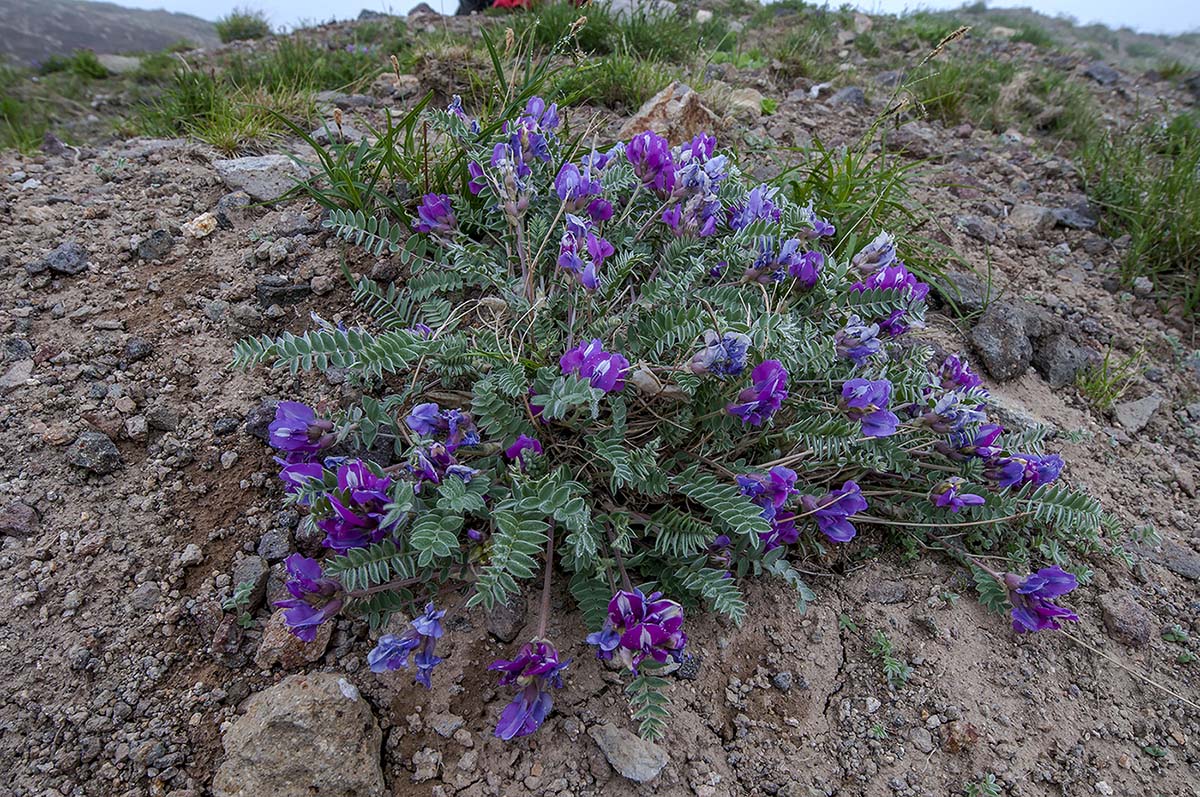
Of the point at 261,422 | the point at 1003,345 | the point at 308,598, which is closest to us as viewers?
the point at 308,598

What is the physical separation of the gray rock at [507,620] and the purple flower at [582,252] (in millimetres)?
865

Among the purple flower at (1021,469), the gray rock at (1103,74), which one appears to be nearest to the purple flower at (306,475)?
the purple flower at (1021,469)

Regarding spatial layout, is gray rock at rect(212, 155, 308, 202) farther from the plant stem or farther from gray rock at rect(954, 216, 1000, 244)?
gray rock at rect(954, 216, 1000, 244)

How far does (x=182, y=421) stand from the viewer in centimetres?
233

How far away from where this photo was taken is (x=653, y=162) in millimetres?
2359

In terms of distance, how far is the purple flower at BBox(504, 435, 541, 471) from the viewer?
1.88 m

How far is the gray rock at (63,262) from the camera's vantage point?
2691 millimetres

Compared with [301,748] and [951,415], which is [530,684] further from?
[951,415]

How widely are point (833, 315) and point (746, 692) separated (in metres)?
1.14

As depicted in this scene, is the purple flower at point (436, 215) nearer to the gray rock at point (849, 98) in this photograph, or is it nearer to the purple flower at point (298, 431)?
the purple flower at point (298, 431)

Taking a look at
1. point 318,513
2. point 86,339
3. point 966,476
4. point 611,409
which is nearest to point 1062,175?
point 966,476

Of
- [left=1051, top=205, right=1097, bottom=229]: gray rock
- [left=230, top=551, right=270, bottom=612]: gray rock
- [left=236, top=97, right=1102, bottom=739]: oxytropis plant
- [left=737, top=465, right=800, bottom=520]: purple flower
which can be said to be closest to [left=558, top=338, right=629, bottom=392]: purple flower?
[left=236, top=97, right=1102, bottom=739]: oxytropis plant

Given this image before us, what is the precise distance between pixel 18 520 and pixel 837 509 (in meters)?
2.18

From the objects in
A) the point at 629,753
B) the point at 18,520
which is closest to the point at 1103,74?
the point at 629,753
